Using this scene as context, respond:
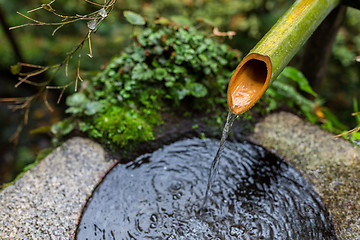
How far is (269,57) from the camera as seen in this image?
1.78 metres

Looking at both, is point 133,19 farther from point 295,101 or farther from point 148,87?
point 295,101

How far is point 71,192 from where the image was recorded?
94.7 inches

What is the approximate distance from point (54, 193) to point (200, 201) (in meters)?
1.25

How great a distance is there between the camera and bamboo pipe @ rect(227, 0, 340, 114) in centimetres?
183

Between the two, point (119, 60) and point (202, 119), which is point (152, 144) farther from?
point (119, 60)

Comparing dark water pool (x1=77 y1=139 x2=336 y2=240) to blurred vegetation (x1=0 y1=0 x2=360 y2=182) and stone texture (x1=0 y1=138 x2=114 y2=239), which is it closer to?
stone texture (x1=0 y1=138 x2=114 y2=239)

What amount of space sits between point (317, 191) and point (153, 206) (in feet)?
4.80

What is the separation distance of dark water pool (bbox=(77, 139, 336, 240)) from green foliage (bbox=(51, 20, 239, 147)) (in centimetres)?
43

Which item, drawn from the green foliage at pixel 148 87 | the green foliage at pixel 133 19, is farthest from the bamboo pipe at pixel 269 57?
the green foliage at pixel 133 19

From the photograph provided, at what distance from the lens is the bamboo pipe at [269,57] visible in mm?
1832

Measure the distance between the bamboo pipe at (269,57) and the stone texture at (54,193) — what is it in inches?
56.8

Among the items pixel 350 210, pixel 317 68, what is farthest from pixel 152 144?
pixel 317 68

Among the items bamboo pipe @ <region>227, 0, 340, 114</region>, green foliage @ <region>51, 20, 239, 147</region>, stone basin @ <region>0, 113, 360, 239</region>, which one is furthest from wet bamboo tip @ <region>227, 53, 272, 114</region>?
green foliage @ <region>51, 20, 239, 147</region>

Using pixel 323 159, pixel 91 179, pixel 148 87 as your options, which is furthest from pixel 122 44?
pixel 323 159
